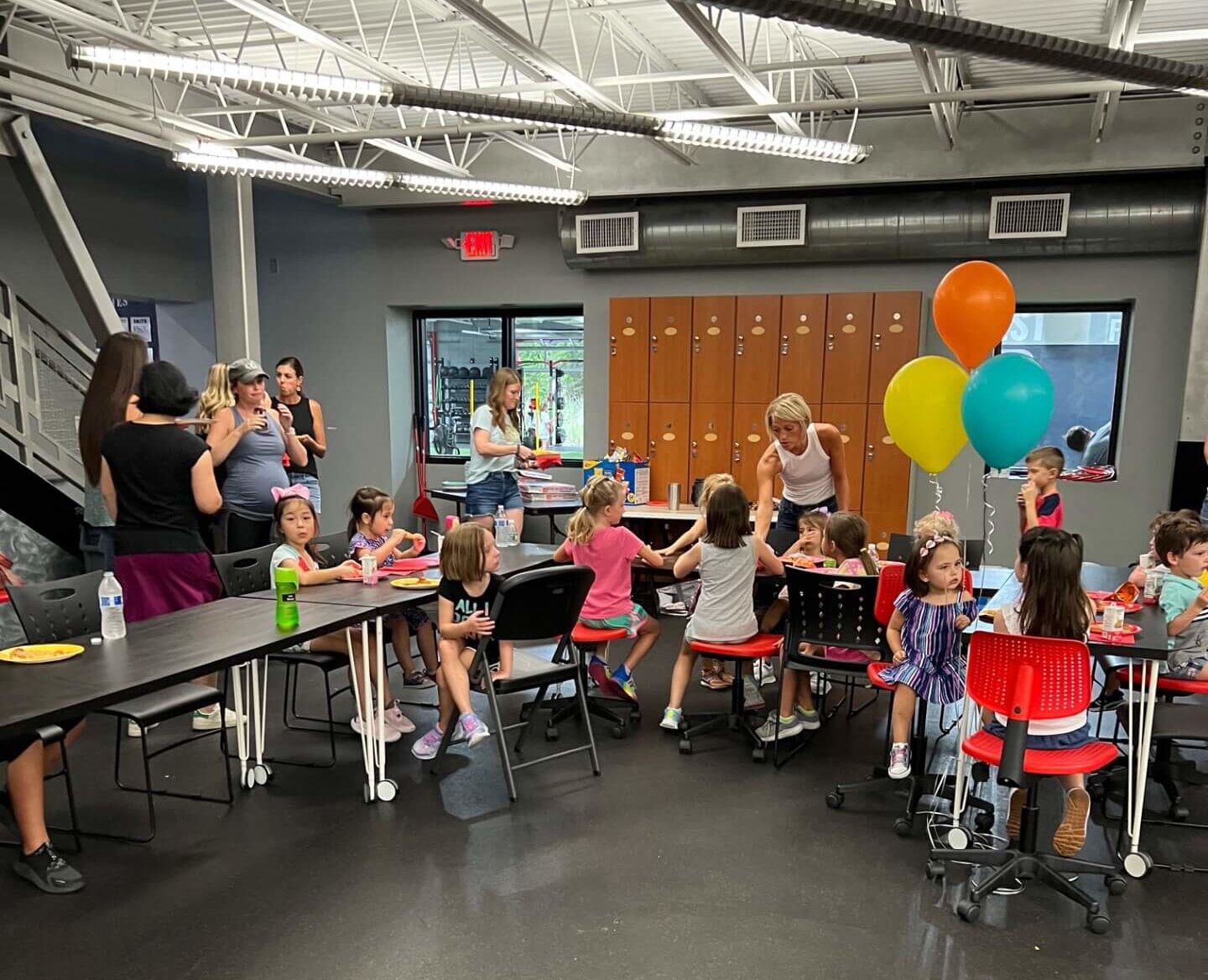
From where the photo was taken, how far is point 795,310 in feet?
23.5

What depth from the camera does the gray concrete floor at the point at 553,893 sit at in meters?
2.61

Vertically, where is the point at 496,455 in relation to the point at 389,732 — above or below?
above

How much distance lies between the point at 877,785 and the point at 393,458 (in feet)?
20.2

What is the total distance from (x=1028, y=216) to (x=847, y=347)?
1.56 metres

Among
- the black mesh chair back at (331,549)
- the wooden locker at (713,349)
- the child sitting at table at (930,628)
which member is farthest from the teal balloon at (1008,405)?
the wooden locker at (713,349)

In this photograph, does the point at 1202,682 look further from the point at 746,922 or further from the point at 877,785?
the point at 746,922

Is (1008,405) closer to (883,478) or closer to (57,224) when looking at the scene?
(883,478)

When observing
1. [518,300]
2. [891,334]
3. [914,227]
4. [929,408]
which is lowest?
[929,408]

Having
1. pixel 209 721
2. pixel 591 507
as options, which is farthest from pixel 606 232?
pixel 209 721

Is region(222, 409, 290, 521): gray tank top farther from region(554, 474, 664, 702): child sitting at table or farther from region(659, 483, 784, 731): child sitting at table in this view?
region(659, 483, 784, 731): child sitting at table

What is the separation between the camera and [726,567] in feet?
13.2

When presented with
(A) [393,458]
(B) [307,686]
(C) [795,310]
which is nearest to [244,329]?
(A) [393,458]

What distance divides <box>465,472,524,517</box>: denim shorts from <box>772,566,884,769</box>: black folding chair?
2631 millimetres

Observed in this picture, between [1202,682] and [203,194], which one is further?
[203,194]
